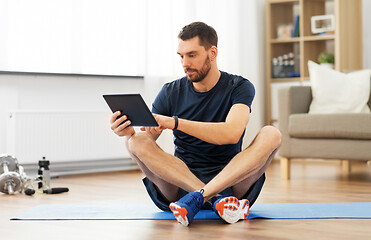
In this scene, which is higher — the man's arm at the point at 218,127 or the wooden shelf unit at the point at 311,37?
the wooden shelf unit at the point at 311,37

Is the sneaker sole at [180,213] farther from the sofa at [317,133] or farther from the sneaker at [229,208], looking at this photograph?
the sofa at [317,133]

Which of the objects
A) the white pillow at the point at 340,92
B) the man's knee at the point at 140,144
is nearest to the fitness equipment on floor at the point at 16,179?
the man's knee at the point at 140,144

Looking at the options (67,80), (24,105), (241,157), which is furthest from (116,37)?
(241,157)

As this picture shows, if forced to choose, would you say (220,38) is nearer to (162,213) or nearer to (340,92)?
(340,92)

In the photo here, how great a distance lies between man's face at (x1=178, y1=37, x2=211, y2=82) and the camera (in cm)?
238

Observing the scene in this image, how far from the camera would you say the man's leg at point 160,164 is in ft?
7.79

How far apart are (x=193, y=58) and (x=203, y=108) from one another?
22 centimetres

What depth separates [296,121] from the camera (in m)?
3.90

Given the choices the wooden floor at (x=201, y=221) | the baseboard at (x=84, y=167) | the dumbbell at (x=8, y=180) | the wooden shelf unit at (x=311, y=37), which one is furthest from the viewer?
the wooden shelf unit at (x=311, y=37)

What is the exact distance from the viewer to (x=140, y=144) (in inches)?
93.5

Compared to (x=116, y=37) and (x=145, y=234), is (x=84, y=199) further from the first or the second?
(x=116, y=37)

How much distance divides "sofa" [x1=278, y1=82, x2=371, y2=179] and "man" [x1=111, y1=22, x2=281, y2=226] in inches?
55.5

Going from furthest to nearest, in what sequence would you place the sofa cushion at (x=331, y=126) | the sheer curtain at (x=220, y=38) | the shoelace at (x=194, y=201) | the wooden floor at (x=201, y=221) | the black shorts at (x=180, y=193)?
the sheer curtain at (x=220, y=38)
the sofa cushion at (x=331, y=126)
the black shorts at (x=180, y=193)
the shoelace at (x=194, y=201)
the wooden floor at (x=201, y=221)

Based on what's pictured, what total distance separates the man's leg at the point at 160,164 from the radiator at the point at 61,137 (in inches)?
80.3
